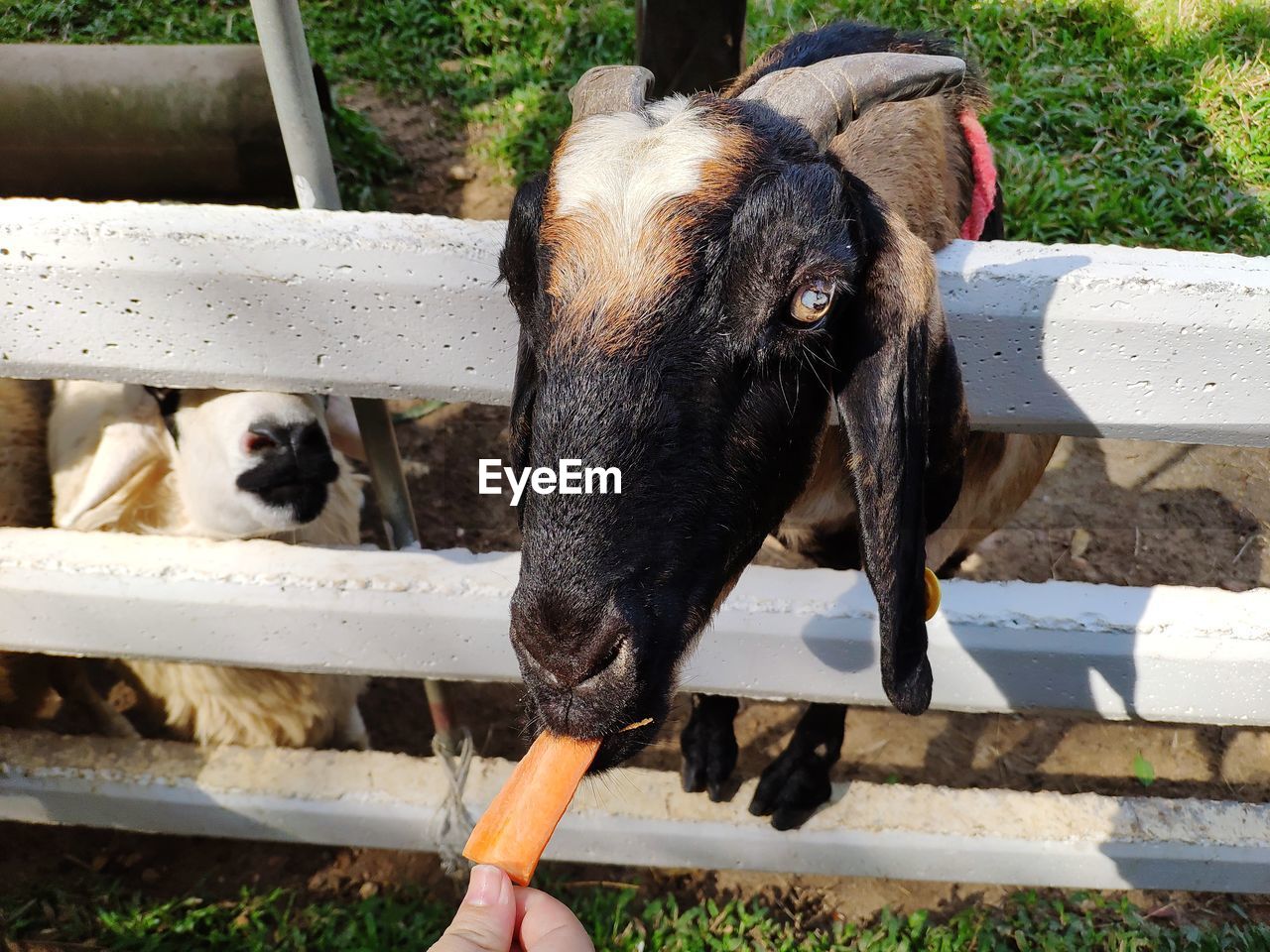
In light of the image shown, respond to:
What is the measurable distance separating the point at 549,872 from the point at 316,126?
8.54ft

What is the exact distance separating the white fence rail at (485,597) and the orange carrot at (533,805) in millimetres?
810

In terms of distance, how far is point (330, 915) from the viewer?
10.6ft

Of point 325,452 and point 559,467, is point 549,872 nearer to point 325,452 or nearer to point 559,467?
point 325,452

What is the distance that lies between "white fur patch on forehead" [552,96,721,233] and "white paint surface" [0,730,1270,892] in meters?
1.92

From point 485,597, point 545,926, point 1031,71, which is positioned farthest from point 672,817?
point 1031,71

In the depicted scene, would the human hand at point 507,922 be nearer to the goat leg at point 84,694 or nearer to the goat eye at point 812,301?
the goat eye at point 812,301

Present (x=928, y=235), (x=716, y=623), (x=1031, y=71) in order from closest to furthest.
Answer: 1. (x=928, y=235)
2. (x=716, y=623)
3. (x=1031, y=71)

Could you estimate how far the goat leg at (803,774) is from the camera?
303cm

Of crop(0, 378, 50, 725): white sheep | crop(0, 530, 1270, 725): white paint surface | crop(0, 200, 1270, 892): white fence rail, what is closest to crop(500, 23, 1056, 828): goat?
crop(0, 200, 1270, 892): white fence rail

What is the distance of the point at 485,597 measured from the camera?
2381mm

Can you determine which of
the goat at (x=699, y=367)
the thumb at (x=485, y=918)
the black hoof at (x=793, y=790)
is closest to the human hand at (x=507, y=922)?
the thumb at (x=485, y=918)

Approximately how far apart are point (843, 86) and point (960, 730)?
2819mm

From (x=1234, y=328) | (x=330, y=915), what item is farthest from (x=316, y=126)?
(x=330, y=915)

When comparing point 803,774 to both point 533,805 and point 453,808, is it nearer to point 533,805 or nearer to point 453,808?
point 453,808
